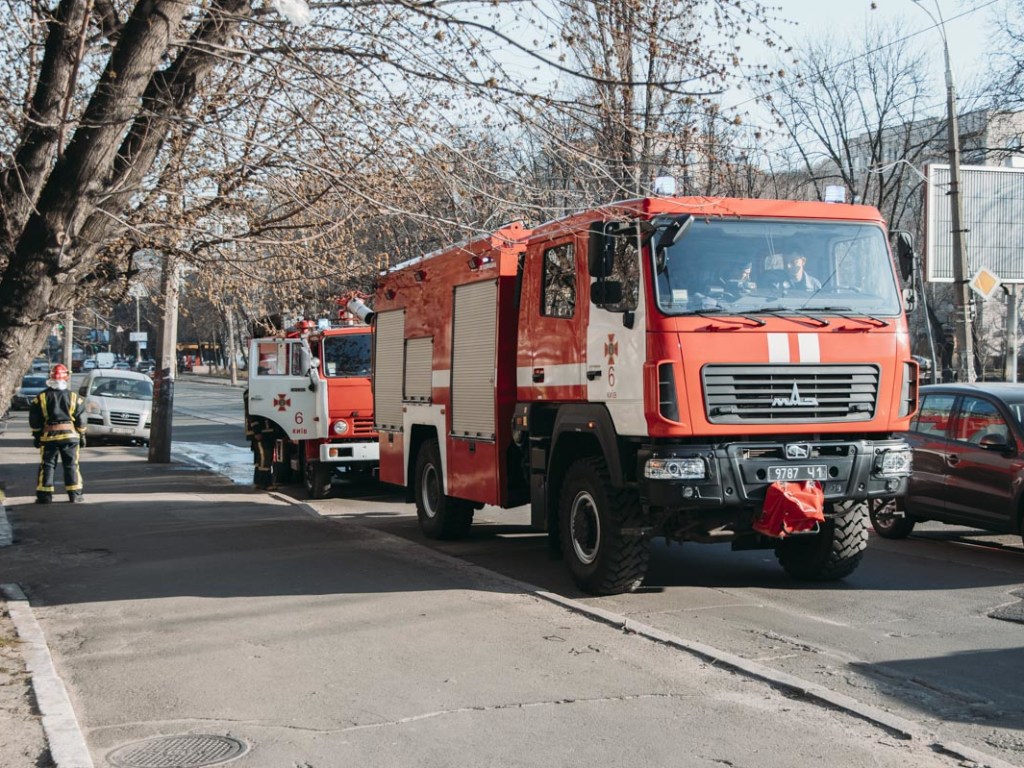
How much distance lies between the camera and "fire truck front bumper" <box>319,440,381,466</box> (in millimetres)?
16562

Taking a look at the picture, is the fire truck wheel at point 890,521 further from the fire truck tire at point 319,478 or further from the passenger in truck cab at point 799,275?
the fire truck tire at point 319,478

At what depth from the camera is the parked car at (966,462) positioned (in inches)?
414

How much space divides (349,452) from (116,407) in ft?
49.2

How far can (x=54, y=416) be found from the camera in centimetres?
1584

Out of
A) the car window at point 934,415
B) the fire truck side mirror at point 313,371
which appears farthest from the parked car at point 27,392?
the car window at point 934,415

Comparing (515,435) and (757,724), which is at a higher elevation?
(515,435)

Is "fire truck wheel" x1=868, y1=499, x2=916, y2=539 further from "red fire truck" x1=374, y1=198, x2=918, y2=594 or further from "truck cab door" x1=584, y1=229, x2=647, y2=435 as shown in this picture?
"truck cab door" x1=584, y1=229, x2=647, y2=435

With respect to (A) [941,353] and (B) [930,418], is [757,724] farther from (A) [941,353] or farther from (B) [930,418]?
(A) [941,353]

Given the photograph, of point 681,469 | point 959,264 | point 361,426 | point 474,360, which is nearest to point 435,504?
point 474,360

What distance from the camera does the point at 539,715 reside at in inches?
233

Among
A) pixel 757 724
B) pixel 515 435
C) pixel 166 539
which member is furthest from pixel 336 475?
pixel 757 724

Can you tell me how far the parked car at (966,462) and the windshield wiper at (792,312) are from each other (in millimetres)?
3176

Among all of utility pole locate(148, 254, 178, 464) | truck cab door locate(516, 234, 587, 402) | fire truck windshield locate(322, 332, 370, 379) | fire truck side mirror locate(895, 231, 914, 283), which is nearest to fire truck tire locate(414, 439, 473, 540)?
truck cab door locate(516, 234, 587, 402)

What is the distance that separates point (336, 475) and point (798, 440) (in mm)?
11459
